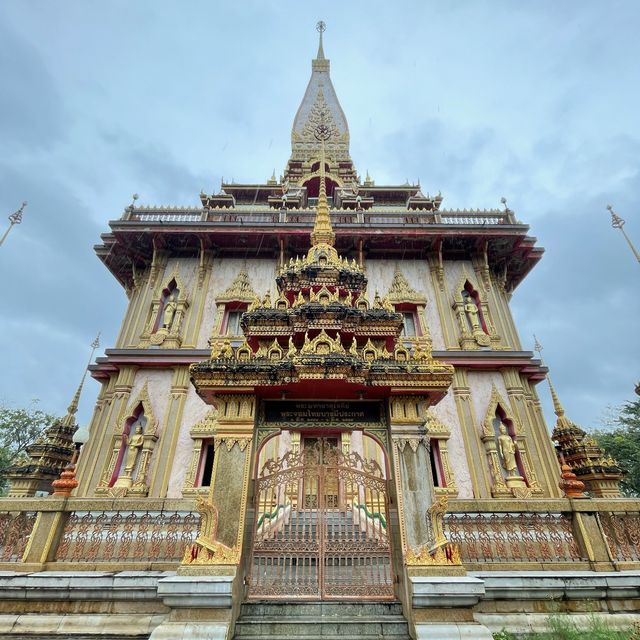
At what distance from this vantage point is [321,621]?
5363mm

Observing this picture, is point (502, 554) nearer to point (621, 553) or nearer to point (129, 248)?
point (621, 553)

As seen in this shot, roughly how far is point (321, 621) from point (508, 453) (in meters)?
9.81

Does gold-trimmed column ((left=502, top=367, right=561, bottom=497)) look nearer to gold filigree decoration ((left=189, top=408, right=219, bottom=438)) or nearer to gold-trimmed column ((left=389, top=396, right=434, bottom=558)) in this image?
gold-trimmed column ((left=389, top=396, right=434, bottom=558))

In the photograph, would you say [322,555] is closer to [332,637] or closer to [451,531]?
[332,637]

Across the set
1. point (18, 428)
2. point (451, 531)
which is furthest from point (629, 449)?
point (18, 428)

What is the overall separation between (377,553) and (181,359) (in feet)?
34.0

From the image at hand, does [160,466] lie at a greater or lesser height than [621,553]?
greater

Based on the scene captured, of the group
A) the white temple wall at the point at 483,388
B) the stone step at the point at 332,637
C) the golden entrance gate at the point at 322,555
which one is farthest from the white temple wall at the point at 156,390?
the white temple wall at the point at 483,388

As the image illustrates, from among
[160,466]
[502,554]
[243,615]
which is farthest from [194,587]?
[160,466]

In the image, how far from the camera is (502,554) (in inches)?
245

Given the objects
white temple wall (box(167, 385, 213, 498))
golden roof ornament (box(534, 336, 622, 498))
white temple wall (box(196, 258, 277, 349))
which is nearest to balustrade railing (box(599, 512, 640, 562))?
golden roof ornament (box(534, 336, 622, 498))

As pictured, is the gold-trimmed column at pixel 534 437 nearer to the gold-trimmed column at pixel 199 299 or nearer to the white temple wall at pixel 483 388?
the white temple wall at pixel 483 388

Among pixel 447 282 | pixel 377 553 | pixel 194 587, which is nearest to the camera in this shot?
pixel 194 587

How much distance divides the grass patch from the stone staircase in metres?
1.45
